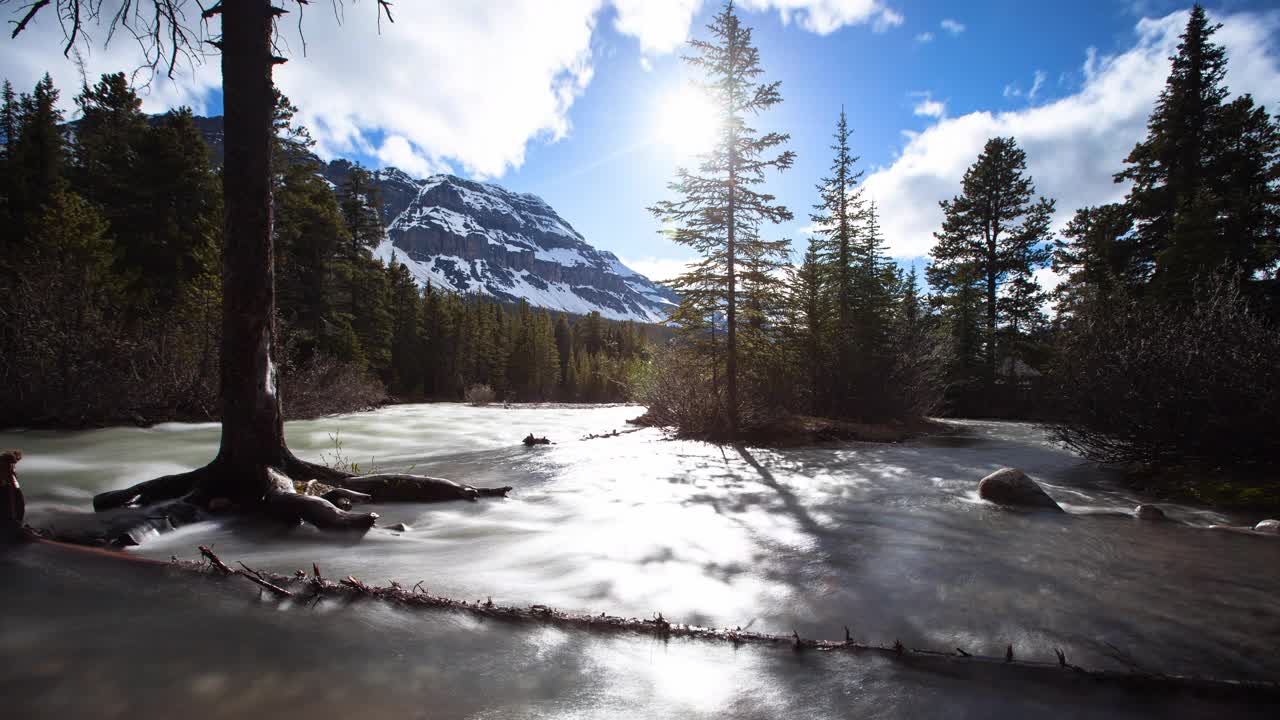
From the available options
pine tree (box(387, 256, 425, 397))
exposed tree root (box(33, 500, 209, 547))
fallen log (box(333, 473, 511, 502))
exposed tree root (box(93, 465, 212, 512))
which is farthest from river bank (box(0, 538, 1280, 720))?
pine tree (box(387, 256, 425, 397))

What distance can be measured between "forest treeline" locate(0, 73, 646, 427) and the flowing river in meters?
5.94

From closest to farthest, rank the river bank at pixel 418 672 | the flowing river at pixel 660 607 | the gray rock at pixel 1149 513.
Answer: the river bank at pixel 418 672
the flowing river at pixel 660 607
the gray rock at pixel 1149 513

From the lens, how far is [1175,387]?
23.8ft

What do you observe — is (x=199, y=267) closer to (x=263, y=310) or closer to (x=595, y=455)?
(x=595, y=455)

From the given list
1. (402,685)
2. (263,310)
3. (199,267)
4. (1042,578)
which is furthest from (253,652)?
(199,267)

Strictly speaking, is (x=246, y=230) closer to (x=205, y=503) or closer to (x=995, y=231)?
(x=205, y=503)

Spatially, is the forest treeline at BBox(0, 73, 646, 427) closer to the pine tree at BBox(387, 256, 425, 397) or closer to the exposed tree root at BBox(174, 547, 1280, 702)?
the pine tree at BBox(387, 256, 425, 397)

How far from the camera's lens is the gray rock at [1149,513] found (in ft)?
18.9

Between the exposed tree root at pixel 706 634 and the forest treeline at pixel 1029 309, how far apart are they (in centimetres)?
677

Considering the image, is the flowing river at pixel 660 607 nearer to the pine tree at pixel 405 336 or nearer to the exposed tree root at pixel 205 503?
the exposed tree root at pixel 205 503

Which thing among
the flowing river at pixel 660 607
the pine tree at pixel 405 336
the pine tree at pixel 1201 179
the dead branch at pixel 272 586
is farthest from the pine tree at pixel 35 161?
the pine tree at pixel 1201 179

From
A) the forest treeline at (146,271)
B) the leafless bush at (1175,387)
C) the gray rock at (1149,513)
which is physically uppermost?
the forest treeline at (146,271)

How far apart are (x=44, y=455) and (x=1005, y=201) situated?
39.5 metres

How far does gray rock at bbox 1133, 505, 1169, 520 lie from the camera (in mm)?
5770
